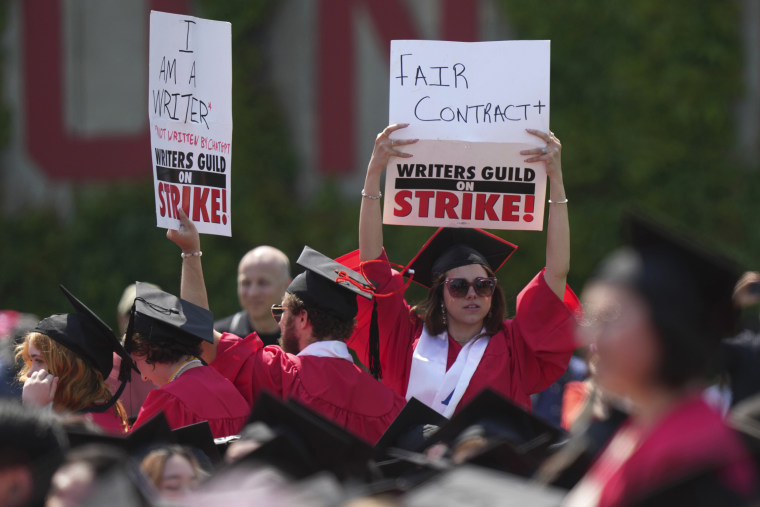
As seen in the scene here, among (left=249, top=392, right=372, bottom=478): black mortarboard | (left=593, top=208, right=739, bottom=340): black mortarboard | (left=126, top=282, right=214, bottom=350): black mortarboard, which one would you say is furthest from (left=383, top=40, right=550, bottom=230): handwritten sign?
(left=593, top=208, right=739, bottom=340): black mortarboard

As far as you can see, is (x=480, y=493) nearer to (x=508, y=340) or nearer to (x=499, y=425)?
(x=499, y=425)

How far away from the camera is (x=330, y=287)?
15.5 feet

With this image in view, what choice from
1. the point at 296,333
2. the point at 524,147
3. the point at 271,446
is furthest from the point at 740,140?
the point at 271,446

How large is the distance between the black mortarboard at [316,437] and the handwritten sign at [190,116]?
80.4 inches

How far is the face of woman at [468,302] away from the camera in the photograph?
487cm

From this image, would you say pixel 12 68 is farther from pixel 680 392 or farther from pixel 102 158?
pixel 680 392

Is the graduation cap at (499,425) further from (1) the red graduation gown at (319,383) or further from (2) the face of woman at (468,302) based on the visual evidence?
(2) the face of woman at (468,302)

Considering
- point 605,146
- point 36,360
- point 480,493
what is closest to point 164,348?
point 36,360

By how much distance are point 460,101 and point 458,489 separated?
295 cm

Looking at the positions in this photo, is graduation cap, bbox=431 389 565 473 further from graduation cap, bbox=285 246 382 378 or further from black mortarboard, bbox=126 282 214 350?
black mortarboard, bbox=126 282 214 350

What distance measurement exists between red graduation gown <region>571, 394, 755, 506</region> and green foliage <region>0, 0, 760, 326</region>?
741cm

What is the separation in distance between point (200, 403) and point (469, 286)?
138 cm

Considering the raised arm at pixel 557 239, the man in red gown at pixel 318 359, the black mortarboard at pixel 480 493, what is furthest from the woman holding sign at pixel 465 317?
the black mortarboard at pixel 480 493

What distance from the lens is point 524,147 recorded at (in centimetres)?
503
